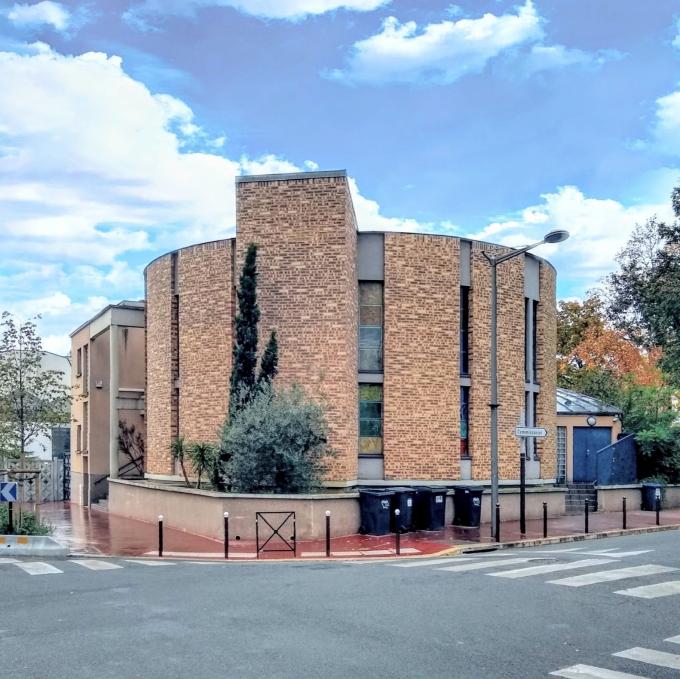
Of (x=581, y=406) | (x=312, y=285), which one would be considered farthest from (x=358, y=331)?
(x=581, y=406)

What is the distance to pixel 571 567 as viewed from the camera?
45.3 feet

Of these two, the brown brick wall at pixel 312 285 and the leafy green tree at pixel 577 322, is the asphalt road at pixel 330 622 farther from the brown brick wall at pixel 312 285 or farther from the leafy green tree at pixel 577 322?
the leafy green tree at pixel 577 322

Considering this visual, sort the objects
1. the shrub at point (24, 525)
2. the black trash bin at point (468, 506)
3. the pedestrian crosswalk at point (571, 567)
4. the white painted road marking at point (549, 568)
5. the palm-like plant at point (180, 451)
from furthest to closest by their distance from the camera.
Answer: the palm-like plant at point (180, 451), the black trash bin at point (468, 506), the shrub at point (24, 525), the white painted road marking at point (549, 568), the pedestrian crosswalk at point (571, 567)

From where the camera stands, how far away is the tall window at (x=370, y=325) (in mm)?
23359

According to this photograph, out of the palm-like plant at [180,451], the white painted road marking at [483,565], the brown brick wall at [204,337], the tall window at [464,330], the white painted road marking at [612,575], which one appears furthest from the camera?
the tall window at [464,330]

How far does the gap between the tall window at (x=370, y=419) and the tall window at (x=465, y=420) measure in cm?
243

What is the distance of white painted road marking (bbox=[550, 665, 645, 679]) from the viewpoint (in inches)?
286

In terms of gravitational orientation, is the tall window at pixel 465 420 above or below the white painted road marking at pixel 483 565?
above

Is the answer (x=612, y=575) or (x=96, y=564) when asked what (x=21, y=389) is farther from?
(x=612, y=575)

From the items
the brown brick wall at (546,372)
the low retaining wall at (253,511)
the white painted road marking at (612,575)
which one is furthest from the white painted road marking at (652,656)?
the brown brick wall at (546,372)

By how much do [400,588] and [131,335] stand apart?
21620 mm

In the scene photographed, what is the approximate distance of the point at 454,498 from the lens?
846 inches

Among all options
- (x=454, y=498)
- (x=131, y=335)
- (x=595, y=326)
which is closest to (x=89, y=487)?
(x=131, y=335)

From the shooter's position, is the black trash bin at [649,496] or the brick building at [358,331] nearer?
the brick building at [358,331]
